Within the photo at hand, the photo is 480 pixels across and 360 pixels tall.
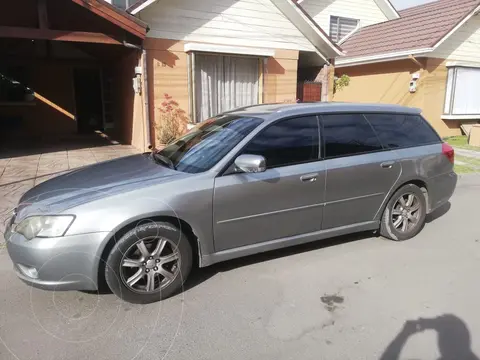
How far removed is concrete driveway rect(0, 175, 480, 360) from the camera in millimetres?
2701

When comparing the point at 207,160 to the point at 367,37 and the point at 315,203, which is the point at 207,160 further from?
the point at 367,37

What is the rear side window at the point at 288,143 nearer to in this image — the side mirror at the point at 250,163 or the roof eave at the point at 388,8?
the side mirror at the point at 250,163

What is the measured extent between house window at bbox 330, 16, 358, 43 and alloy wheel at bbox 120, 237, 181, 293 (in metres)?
16.2

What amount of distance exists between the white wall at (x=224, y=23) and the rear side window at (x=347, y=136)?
641 cm

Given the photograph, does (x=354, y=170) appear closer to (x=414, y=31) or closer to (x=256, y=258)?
(x=256, y=258)

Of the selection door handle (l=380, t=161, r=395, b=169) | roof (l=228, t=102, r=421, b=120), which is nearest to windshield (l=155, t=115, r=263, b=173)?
roof (l=228, t=102, r=421, b=120)

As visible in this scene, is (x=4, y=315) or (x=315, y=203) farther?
(x=315, y=203)

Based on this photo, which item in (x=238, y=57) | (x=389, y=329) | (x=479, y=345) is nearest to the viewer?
(x=479, y=345)

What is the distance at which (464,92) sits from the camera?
46.3ft

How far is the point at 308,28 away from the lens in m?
10.9

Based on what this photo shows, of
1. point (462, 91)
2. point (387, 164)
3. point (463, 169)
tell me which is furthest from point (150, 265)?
point (462, 91)

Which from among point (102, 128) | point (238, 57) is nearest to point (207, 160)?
point (238, 57)

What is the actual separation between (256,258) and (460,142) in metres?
11.9

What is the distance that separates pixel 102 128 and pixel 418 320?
14.0 m
